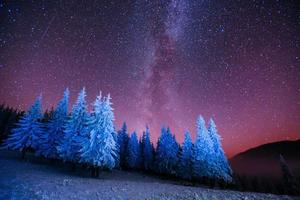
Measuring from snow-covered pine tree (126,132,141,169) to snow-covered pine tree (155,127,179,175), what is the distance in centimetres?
758

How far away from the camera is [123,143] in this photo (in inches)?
2286

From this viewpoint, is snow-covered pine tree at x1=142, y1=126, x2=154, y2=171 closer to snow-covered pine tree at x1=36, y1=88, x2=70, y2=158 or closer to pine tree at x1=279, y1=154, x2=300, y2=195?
snow-covered pine tree at x1=36, y1=88, x2=70, y2=158

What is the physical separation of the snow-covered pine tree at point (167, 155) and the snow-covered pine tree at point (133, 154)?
24.9 ft

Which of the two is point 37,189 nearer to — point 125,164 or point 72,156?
point 72,156

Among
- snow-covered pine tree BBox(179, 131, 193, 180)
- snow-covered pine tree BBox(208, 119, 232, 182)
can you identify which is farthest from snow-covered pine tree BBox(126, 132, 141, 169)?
snow-covered pine tree BBox(208, 119, 232, 182)

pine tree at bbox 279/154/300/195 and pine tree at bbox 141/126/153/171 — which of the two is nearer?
pine tree at bbox 279/154/300/195

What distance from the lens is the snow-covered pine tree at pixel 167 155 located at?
162 feet

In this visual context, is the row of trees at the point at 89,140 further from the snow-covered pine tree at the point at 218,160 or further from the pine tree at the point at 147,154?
the pine tree at the point at 147,154

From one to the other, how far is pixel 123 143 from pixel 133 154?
17.0ft

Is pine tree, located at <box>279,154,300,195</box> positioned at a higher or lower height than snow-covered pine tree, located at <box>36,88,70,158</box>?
lower

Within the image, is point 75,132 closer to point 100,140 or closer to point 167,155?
point 100,140

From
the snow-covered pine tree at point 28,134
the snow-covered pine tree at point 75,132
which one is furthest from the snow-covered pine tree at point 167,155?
the snow-covered pine tree at point 28,134

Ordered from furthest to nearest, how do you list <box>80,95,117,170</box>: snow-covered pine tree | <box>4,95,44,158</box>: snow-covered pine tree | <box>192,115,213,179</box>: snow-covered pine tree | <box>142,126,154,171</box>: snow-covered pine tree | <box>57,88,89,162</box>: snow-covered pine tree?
<box>142,126,154,171</box>: snow-covered pine tree → <box>192,115,213,179</box>: snow-covered pine tree → <box>4,95,44,158</box>: snow-covered pine tree → <box>57,88,89,162</box>: snow-covered pine tree → <box>80,95,117,170</box>: snow-covered pine tree

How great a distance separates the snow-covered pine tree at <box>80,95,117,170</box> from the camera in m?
25.4
